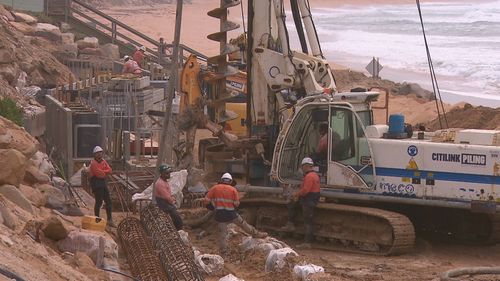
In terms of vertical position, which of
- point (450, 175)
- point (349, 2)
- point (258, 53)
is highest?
point (349, 2)

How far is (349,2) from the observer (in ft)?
369

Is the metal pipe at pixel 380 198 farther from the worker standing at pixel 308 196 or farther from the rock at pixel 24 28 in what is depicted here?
the rock at pixel 24 28

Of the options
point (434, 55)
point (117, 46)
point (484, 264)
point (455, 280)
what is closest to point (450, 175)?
point (484, 264)

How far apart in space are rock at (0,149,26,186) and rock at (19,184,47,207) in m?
0.74

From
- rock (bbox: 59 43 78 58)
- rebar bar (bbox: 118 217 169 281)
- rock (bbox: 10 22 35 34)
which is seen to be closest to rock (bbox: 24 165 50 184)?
rebar bar (bbox: 118 217 169 281)

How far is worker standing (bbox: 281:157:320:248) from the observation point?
1725 centimetres

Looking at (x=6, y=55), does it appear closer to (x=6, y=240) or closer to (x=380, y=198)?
(x=380, y=198)

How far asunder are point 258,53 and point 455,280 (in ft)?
19.7

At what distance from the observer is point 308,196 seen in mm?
17328

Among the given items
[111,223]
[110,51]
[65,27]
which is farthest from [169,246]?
[65,27]

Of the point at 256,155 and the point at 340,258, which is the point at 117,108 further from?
the point at 340,258

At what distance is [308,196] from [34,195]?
13.3ft

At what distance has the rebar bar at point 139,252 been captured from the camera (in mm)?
14133

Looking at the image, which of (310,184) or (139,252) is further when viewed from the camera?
(310,184)
